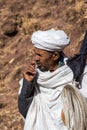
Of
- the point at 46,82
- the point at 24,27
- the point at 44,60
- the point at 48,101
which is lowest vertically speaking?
the point at 24,27

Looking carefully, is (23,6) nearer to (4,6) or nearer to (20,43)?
(4,6)

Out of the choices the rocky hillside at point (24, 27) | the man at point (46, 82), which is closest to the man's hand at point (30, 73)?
the man at point (46, 82)

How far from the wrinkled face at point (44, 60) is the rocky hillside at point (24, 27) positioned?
4.03 meters

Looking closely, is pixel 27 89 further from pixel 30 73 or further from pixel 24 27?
pixel 24 27

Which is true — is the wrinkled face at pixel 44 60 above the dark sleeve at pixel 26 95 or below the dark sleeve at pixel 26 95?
above

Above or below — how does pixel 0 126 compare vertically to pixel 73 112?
below

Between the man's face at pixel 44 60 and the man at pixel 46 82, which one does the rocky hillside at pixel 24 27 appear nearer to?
the man at pixel 46 82

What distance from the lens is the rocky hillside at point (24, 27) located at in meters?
9.15

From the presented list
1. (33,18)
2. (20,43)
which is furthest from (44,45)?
(33,18)

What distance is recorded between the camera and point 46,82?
4117 mm

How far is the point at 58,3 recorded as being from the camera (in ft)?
37.7

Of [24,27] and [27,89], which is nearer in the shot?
[27,89]

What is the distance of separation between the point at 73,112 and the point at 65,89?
0.63ft

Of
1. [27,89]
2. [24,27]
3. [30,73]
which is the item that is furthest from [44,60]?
[24,27]
